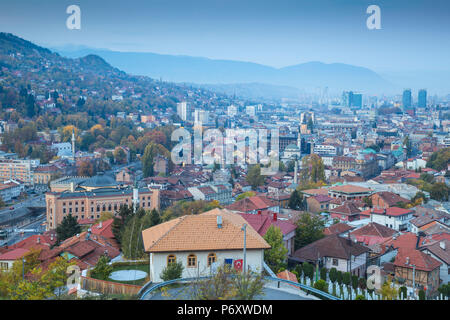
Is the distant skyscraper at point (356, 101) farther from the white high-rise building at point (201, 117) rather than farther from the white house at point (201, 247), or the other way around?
the white house at point (201, 247)

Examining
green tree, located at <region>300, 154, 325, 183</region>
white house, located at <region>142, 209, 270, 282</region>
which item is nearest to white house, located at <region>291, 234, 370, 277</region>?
white house, located at <region>142, 209, 270, 282</region>

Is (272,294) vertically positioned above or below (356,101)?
below

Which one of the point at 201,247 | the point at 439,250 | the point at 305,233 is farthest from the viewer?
the point at 305,233

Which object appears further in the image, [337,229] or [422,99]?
[422,99]

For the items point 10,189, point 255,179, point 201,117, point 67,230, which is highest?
point 201,117

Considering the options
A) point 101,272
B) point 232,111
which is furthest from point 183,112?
point 101,272

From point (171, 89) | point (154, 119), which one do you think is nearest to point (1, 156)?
point (154, 119)

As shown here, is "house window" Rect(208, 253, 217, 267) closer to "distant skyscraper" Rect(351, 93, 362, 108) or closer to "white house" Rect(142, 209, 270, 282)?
"white house" Rect(142, 209, 270, 282)

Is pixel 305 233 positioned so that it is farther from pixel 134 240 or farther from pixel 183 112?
pixel 183 112
